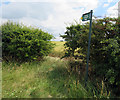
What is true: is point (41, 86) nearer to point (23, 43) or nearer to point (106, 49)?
point (106, 49)

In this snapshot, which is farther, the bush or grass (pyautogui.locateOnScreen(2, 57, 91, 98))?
the bush

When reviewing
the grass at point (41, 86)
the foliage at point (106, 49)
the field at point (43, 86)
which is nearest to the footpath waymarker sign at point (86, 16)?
the foliage at point (106, 49)

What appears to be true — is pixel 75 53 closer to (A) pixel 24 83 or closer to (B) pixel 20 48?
(A) pixel 24 83

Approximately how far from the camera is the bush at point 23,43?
587 cm

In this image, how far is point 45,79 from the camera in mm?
4125

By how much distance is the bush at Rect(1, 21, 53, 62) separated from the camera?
5871 millimetres

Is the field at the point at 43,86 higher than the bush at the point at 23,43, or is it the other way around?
the bush at the point at 23,43

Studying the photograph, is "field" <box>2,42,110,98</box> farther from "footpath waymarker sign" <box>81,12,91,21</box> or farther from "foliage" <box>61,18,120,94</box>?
"footpath waymarker sign" <box>81,12,91,21</box>

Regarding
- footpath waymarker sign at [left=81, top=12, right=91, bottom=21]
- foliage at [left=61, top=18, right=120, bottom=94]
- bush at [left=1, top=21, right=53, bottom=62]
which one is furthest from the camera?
bush at [left=1, top=21, right=53, bottom=62]

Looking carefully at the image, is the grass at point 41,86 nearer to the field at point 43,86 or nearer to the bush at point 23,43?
the field at point 43,86

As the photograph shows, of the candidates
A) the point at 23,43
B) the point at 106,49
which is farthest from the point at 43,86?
the point at 23,43

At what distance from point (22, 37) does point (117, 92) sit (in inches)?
211

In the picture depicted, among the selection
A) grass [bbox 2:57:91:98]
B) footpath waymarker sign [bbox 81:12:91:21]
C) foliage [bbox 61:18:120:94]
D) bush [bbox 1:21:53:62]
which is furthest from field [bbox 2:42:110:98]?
footpath waymarker sign [bbox 81:12:91:21]

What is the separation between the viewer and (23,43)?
5883 mm
